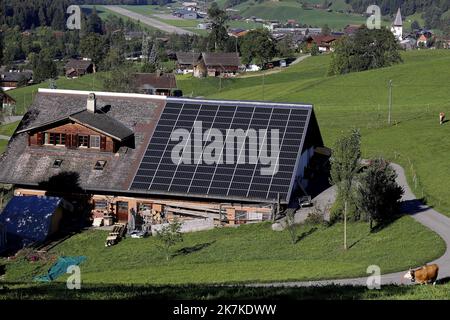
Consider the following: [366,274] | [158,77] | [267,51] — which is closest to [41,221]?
[366,274]

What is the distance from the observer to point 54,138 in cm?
4809

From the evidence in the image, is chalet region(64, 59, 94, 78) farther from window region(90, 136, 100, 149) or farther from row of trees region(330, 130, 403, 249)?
row of trees region(330, 130, 403, 249)

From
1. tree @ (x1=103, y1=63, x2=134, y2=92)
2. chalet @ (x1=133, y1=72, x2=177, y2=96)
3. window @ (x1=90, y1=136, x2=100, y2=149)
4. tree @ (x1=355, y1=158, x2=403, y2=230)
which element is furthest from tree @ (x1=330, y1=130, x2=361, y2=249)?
chalet @ (x1=133, y1=72, x2=177, y2=96)

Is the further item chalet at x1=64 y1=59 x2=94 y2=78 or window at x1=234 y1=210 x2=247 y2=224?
chalet at x1=64 y1=59 x2=94 y2=78

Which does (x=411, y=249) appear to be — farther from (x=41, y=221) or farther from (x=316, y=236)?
(x=41, y=221)

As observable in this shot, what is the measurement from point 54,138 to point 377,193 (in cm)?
2019

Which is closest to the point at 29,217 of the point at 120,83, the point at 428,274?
the point at 428,274

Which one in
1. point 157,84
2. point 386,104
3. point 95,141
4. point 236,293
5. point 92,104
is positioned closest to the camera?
point 236,293

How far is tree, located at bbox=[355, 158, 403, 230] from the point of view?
122 feet

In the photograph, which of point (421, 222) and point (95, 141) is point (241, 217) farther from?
point (95, 141)

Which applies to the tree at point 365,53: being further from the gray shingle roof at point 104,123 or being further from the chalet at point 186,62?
the gray shingle roof at point 104,123

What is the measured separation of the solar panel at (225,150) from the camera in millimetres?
43156

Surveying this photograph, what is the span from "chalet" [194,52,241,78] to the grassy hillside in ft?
22.4
